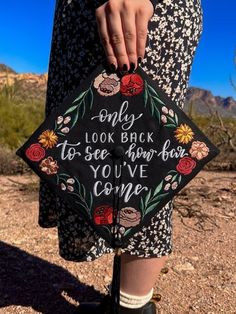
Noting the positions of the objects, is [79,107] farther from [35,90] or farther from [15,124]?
[35,90]

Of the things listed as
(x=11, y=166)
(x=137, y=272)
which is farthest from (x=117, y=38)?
(x=11, y=166)

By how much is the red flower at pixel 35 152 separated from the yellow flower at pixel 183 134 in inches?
13.5

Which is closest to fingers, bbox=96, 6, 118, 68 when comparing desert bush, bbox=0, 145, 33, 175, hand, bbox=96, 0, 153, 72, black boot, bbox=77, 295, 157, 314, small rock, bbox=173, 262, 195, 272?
hand, bbox=96, 0, 153, 72

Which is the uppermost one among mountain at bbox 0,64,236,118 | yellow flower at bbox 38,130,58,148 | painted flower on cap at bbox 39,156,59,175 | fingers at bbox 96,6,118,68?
fingers at bbox 96,6,118,68

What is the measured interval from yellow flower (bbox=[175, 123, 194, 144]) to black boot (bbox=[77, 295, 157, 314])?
1.90ft

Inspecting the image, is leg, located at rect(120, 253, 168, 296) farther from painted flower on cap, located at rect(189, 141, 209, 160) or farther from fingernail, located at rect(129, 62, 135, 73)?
fingernail, located at rect(129, 62, 135, 73)

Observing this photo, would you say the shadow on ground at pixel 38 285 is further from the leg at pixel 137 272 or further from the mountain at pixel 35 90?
the mountain at pixel 35 90

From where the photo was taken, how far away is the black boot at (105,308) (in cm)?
176

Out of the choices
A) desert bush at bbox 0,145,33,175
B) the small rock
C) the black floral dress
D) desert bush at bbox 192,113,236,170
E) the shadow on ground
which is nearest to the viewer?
the black floral dress

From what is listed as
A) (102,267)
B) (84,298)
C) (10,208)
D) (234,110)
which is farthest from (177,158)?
(234,110)

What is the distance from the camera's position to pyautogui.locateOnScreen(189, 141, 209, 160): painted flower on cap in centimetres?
140

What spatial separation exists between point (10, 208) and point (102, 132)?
2298 mm

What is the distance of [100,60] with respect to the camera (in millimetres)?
1533

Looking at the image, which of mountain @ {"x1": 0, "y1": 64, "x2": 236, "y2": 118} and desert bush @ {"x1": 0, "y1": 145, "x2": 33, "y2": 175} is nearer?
desert bush @ {"x1": 0, "y1": 145, "x2": 33, "y2": 175}
